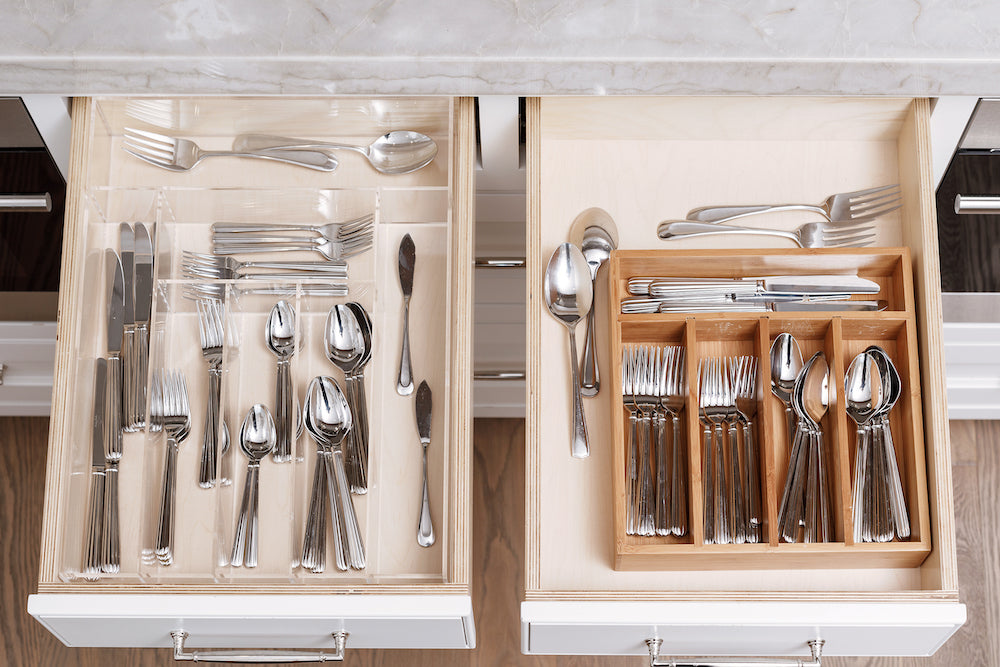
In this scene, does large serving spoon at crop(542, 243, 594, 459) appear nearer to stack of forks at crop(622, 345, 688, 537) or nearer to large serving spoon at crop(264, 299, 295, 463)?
stack of forks at crop(622, 345, 688, 537)

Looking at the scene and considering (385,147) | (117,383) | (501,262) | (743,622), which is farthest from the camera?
(501,262)

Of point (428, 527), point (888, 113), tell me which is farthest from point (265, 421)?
point (888, 113)

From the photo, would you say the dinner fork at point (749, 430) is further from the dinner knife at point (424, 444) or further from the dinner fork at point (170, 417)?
the dinner fork at point (170, 417)

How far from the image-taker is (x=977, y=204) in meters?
1.00

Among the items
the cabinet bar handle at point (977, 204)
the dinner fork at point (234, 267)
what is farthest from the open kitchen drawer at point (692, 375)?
the dinner fork at point (234, 267)

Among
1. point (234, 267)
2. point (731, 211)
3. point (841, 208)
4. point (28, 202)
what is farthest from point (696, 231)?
point (28, 202)

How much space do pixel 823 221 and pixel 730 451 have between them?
0.28 meters

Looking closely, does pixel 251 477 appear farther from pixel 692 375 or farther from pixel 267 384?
pixel 692 375

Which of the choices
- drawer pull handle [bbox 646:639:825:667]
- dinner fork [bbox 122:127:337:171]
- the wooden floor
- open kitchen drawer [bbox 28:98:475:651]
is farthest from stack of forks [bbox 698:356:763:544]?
the wooden floor

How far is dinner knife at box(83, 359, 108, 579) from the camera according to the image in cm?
84

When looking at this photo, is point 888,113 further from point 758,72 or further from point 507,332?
point 507,332

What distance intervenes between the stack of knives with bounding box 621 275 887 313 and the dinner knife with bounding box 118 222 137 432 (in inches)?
19.5

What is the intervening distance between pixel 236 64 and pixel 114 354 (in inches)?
12.1

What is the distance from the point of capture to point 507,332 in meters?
1.44
